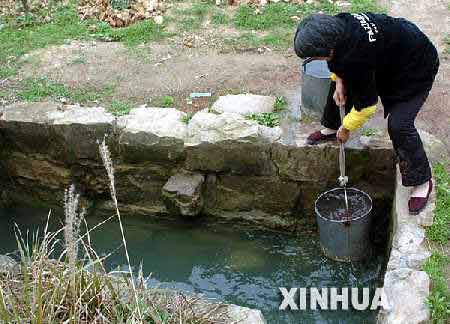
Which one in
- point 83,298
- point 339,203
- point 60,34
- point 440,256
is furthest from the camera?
point 60,34

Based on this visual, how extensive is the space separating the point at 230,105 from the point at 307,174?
0.96 m

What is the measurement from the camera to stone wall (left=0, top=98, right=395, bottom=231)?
16.6ft

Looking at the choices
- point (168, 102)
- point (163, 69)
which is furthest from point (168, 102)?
point (163, 69)

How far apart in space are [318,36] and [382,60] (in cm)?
56

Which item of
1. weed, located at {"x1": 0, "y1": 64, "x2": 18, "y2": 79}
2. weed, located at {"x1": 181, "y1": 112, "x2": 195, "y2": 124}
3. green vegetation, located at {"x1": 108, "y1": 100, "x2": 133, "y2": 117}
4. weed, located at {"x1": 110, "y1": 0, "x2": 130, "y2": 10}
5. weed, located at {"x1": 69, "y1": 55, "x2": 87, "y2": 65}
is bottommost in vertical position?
green vegetation, located at {"x1": 108, "y1": 100, "x2": 133, "y2": 117}

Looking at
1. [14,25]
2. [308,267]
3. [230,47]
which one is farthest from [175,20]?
[308,267]

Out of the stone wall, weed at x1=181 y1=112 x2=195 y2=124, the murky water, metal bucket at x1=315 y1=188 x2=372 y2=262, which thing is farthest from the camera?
weed at x1=181 y1=112 x2=195 y2=124

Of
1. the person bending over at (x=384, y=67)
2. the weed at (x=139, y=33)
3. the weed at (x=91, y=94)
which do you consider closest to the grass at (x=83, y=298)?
the person bending over at (x=384, y=67)

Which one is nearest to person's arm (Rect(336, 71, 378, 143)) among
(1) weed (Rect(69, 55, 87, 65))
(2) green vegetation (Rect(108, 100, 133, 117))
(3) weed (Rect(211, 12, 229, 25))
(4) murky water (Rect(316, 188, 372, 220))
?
(4) murky water (Rect(316, 188, 372, 220))

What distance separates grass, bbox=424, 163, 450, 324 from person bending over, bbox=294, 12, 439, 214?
0.47 feet

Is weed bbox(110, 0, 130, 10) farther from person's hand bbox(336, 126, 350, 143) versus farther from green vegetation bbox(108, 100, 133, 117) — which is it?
person's hand bbox(336, 126, 350, 143)

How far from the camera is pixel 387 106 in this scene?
4301 mm

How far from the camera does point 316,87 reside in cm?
501

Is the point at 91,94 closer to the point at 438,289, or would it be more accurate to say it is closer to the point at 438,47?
the point at 438,47
